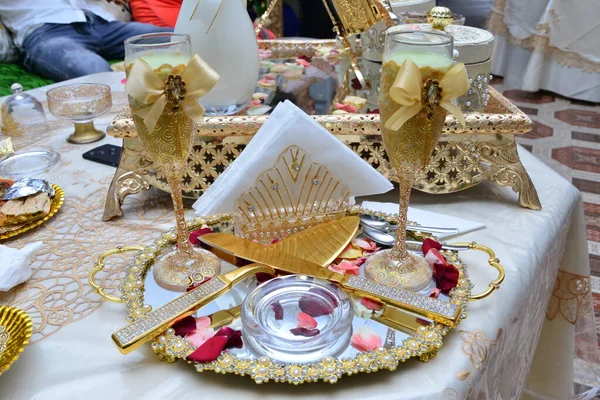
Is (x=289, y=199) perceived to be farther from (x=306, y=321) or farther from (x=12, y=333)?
(x=12, y=333)

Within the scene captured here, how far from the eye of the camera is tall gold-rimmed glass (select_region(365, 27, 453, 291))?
431 mm

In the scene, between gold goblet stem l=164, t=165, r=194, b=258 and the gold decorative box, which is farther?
the gold decorative box

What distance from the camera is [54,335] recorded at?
470mm

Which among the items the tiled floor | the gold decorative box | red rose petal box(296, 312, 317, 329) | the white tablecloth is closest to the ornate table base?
the gold decorative box

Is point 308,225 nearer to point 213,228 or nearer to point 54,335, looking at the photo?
point 213,228

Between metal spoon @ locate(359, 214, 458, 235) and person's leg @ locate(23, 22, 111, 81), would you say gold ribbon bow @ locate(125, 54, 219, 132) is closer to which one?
metal spoon @ locate(359, 214, 458, 235)

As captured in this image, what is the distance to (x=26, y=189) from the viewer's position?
69 cm

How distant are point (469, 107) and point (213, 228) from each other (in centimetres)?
45

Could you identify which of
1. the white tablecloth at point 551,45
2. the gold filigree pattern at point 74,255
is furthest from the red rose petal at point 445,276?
the white tablecloth at point 551,45

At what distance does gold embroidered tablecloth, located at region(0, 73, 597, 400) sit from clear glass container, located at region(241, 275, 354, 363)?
3 cm

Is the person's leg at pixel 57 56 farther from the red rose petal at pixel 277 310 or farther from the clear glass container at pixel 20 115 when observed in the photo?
the red rose petal at pixel 277 310

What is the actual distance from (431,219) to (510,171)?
0.46 feet

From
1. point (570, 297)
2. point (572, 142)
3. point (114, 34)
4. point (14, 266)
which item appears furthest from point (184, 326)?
point (572, 142)

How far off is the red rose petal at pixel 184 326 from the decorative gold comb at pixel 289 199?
0.53 ft
